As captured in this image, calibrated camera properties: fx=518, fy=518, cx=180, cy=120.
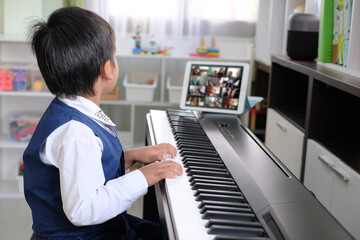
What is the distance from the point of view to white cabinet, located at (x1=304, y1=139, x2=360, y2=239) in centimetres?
137

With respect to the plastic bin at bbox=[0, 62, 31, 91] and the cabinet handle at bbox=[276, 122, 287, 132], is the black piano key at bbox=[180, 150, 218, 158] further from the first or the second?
the plastic bin at bbox=[0, 62, 31, 91]

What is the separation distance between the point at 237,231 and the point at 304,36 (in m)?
1.36

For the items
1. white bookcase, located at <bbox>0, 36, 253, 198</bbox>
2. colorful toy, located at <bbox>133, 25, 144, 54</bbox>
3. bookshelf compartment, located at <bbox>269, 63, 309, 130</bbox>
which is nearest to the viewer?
bookshelf compartment, located at <bbox>269, 63, 309, 130</bbox>

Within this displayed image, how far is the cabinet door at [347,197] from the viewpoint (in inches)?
53.2

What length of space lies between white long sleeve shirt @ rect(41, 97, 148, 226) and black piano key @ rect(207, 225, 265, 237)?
0.28 metres

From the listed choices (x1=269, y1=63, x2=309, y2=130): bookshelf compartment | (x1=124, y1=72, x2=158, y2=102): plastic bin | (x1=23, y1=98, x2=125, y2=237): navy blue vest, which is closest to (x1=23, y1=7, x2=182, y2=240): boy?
(x1=23, y1=98, x2=125, y2=237): navy blue vest

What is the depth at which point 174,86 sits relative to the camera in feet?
10.2

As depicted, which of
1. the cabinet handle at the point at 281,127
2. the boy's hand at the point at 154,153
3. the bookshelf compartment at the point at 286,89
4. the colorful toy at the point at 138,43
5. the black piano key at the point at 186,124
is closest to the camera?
the boy's hand at the point at 154,153

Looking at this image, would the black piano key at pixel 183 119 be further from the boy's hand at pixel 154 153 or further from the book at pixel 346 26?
the book at pixel 346 26

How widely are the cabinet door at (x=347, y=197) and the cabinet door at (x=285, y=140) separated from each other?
0.34m

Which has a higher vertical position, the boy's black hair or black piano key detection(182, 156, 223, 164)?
the boy's black hair

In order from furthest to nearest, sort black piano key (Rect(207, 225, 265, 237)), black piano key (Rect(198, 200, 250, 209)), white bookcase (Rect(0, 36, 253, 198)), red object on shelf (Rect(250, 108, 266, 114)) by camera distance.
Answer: red object on shelf (Rect(250, 108, 266, 114))
white bookcase (Rect(0, 36, 253, 198))
black piano key (Rect(198, 200, 250, 209))
black piano key (Rect(207, 225, 265, 237))

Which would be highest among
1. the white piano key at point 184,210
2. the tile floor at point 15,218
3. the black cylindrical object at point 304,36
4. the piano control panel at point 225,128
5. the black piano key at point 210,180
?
the black cylindrical object at point 304,36

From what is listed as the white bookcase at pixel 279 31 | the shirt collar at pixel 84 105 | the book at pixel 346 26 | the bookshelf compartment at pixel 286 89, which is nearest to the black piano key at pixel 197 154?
the shirt collar at pixel 84 105
